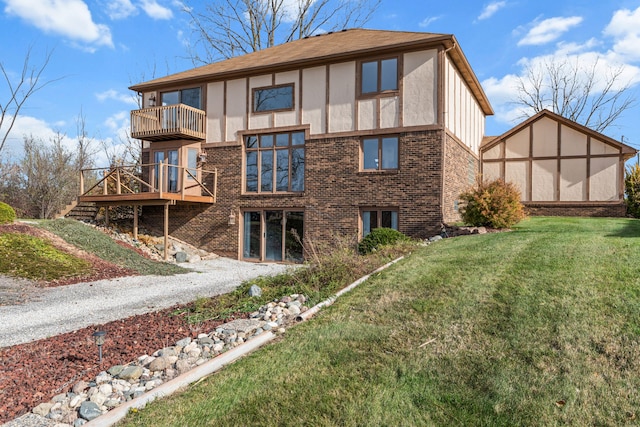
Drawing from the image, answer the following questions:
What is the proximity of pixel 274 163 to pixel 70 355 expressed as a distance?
11.3m

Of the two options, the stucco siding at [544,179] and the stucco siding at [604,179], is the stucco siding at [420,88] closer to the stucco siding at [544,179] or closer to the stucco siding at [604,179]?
the stucco siding at [544,179]

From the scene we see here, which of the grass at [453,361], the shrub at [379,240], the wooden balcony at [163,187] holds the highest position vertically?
the wooden balcony at [163,187]

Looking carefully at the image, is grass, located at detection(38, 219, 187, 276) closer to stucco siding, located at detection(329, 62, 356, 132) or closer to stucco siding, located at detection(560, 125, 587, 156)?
stucco siding, located at detection(329, 62, 356, 132)

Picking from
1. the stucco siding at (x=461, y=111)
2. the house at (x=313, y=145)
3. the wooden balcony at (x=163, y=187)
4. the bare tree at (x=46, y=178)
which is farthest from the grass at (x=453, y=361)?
the bare tree at (x=46, y=178)

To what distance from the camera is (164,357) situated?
4.42 m

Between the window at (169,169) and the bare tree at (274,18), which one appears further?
the bare tree at (274,18)

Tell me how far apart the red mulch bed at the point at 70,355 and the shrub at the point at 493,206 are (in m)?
8.75

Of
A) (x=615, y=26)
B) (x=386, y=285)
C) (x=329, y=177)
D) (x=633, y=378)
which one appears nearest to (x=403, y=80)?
(x=329, y=177)

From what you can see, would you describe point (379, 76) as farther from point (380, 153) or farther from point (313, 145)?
point (313, 145)

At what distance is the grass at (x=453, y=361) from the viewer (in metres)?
3.25

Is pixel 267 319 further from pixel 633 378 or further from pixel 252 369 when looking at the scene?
pixel 633 378

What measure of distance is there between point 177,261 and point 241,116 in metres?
5.82

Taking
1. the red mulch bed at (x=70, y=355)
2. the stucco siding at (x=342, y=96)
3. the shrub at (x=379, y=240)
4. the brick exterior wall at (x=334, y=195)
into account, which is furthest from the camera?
the stucco siding at (x=342, y=96)

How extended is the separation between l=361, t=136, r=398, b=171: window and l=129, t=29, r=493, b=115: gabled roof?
2.79 metres
